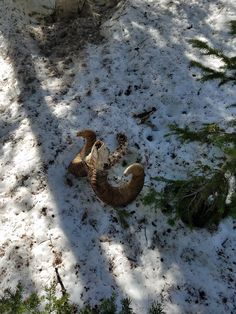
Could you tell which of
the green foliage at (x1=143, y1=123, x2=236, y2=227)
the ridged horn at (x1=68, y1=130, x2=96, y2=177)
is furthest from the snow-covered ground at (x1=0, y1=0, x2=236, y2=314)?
the green foliage at (x1=143, y1=123, x2=236, y2=227)

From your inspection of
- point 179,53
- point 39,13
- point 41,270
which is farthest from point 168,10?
point 41,270

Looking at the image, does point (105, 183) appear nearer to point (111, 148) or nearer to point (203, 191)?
point (111, 148)

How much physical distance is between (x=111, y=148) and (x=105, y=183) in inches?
50.0

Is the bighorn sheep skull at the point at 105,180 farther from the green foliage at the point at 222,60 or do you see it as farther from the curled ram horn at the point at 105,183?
the green foliage at the point at 222,60

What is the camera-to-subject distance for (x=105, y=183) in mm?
5949

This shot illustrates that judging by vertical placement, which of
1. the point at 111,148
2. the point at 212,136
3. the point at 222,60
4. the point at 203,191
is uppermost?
the point at 222,60

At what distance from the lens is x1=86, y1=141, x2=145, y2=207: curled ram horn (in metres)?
5.90

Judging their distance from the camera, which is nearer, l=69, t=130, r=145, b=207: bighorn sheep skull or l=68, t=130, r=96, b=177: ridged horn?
l=69, t=130, r=145, b=207: bighorn sheep skull

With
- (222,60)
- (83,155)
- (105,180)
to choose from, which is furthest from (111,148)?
(222,60)

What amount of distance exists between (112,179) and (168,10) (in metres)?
5.42

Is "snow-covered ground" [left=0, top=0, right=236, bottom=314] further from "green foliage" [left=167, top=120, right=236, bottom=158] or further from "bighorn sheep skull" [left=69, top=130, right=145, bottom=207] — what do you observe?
"green foliage" [left=167, top=120, right=236, bottom=158]

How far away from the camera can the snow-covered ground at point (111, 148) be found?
18.2ft

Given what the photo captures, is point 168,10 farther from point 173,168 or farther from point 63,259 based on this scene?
point 63,259

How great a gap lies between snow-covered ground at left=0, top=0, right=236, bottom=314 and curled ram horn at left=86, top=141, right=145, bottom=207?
274 millimetres
